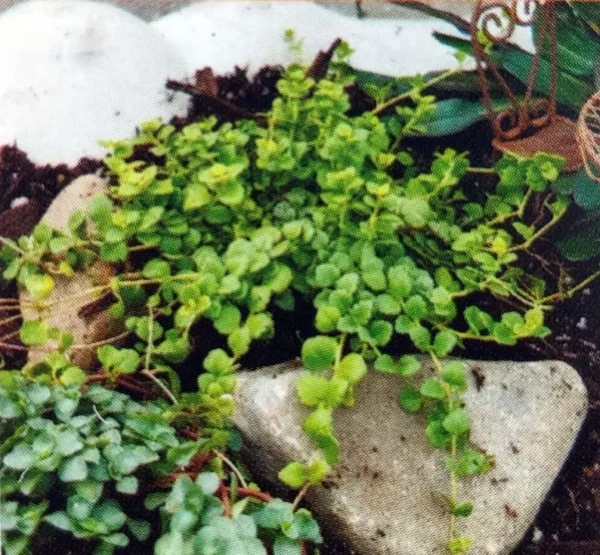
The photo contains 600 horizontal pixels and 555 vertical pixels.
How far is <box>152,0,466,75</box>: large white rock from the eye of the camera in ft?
4.61

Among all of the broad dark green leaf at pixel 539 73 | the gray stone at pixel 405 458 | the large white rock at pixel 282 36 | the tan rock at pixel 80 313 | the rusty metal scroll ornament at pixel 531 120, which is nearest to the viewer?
the gray stone at pixel 405 458

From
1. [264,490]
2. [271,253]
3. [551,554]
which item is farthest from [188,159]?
[551,554]

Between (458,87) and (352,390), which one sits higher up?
(458,87)

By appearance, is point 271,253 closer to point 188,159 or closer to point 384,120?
point 188,159

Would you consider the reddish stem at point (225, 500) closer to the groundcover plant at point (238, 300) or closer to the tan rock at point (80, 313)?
the groundcover plant at point (238, 300)

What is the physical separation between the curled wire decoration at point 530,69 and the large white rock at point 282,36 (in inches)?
6.1

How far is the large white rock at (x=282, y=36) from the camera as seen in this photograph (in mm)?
1404

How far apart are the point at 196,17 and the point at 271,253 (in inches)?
25.1

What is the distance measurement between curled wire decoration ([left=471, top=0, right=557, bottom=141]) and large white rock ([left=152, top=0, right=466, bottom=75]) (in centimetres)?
16

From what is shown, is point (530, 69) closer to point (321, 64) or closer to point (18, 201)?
point (321, 64)

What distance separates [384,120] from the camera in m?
1.34

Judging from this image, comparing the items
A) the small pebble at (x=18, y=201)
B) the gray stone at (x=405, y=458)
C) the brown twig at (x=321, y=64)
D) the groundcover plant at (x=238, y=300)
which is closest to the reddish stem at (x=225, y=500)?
the groundcover plant at (x=238, y=300)

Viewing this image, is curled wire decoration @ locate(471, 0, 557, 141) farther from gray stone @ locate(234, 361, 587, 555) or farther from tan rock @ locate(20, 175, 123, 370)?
tan rock @ locate(20, 175, 123, 370)

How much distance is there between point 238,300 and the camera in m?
0.99
